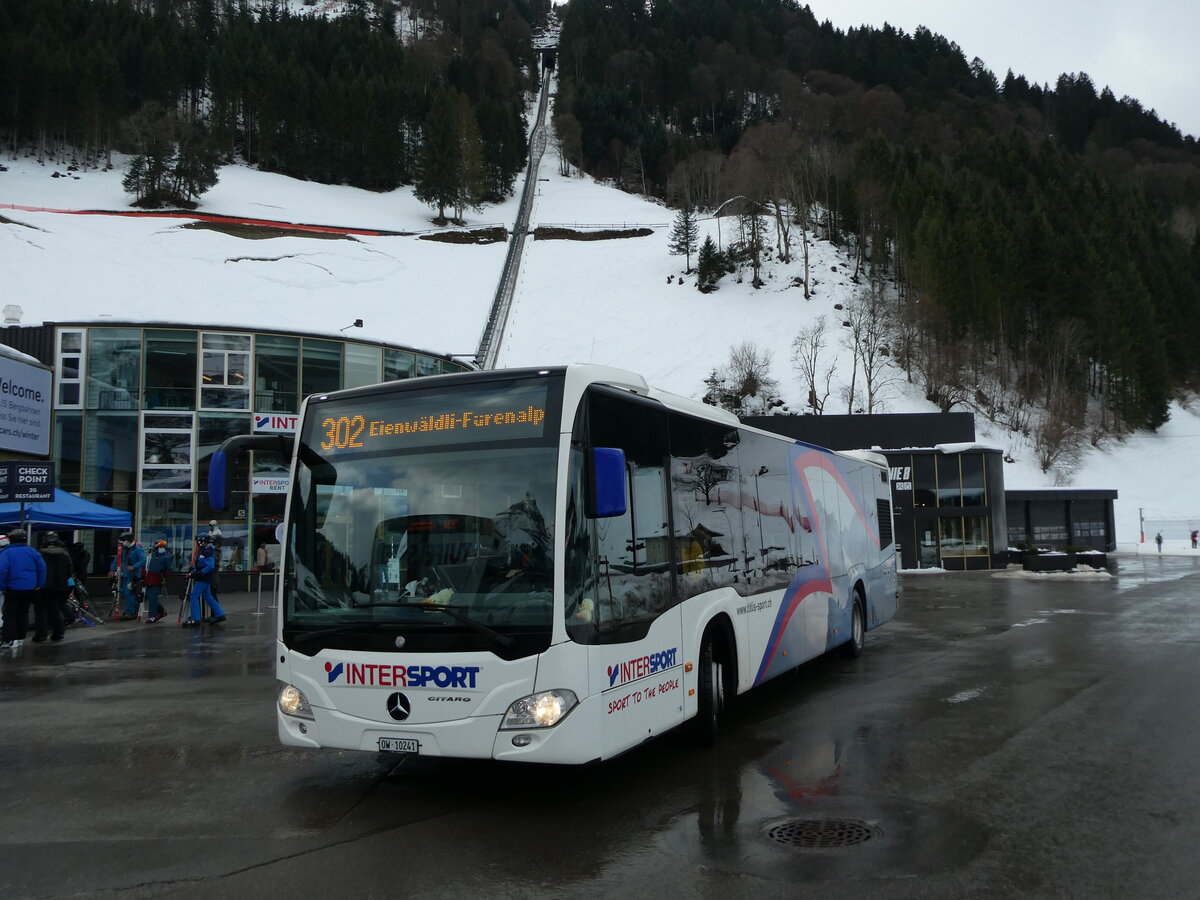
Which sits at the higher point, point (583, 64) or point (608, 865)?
point (583, 64)

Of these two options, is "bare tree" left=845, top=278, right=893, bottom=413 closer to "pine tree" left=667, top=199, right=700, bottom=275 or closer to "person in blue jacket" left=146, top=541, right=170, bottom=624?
"pine tree" left=667, top=199, right=700, bottom=275

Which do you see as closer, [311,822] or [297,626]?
[311,822]

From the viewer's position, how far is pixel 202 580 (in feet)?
59.6

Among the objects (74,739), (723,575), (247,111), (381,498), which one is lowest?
(74,739)

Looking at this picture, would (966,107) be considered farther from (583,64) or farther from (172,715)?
(172,715)

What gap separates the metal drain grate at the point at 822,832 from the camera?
5219 mm

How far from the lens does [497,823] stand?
18.8ft

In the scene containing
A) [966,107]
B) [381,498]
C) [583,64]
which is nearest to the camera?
[381,498]

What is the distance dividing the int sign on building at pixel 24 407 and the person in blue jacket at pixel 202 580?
8.45 m

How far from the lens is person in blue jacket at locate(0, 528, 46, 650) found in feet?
45.3

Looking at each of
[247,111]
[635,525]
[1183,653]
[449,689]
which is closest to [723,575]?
[635,525]

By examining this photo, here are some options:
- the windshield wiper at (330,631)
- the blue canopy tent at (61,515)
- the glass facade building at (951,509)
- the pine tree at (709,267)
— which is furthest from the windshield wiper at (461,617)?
the pine tree at (709,267)

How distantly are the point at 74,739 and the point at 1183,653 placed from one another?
1310 cm

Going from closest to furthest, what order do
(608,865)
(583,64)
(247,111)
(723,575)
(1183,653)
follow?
(608,865) → (723,575) → (1183,653) → (247,111) → (583,64)
